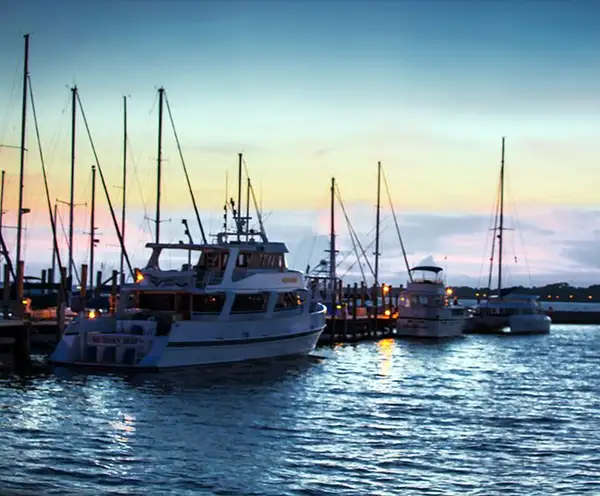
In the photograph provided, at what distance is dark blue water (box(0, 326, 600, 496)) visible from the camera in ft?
54.9

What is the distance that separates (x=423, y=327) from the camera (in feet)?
212

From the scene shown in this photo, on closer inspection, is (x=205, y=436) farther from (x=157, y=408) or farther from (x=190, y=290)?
(x=190, y=290)

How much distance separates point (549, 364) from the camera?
149 ft

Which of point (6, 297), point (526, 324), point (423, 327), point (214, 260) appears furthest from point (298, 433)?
point (526, 324)

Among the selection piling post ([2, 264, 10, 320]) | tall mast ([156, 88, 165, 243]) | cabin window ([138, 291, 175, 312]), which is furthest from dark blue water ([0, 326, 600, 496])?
tall mast ([156, 88, 165, 243])

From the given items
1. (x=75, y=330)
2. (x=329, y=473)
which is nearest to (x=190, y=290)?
(x=75, y=330)

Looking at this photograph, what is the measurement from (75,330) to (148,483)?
743 inches

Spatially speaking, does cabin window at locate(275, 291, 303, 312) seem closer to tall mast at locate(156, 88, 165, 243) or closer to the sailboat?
tall mast at locate(156, 88, 165, 243)

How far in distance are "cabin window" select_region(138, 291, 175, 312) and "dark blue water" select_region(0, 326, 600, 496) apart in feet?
13.3

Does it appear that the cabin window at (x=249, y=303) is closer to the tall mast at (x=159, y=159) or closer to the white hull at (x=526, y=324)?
the tall mast at (x=159, y=159)

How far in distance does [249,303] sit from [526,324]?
145ft

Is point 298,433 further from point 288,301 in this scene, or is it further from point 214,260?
point 288,301

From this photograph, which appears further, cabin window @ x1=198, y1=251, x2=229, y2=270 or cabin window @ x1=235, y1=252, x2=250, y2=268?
cabin window @ x1=235, y1=252, x2=250, y2=268

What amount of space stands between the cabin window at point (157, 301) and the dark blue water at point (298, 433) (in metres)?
4.04
